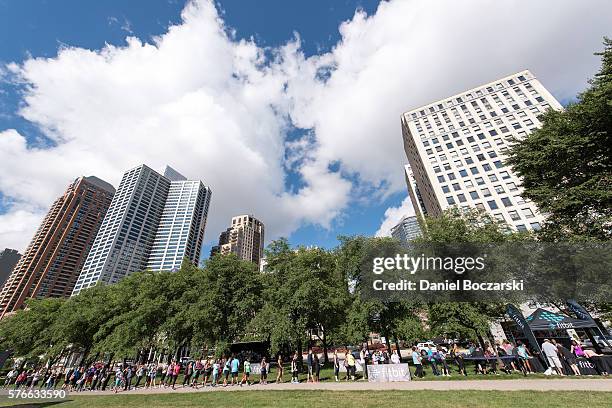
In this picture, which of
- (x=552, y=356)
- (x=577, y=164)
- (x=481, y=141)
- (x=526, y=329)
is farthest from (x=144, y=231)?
(x=577, y=164)

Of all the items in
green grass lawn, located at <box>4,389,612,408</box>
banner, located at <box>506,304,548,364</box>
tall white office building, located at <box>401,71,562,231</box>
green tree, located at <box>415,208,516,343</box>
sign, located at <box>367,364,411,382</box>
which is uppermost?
tall white office building, located at <box>401,71,562,231</box>

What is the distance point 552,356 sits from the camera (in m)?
14.5

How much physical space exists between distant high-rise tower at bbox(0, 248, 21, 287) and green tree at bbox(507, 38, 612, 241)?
844 ft

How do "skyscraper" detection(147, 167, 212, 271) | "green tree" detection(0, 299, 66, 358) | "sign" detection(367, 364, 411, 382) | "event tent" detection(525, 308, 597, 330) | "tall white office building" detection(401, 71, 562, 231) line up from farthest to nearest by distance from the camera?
"skyscraper" detection(147, 167, 212, 271) → "tall white office building" detection(401, 71, 562, 231) → "green tree" detection(0, 299, 66, 358) → "event tent" detection(525, 308, 597, 330) → "sign" detection(367, 364, 411, 382)

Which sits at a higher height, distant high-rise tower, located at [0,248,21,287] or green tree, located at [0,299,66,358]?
distant high-rise tower, located at [0,248,21,287]

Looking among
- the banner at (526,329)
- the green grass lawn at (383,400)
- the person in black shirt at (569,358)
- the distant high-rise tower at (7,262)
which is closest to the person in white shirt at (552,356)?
the person in black shirt at (569,358)

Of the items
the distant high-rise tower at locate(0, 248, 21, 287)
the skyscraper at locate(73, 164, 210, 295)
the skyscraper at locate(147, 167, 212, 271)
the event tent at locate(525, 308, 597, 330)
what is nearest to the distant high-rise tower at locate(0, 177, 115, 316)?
the skyscraper at locate(73, 164, 210, 295)

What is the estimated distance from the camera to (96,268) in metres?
144

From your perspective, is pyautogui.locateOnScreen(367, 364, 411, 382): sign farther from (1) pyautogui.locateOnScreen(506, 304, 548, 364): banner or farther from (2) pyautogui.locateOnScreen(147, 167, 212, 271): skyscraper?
→ (2) pyautogui.locateOnScreen(147, 167, 212, 271): skyscraper

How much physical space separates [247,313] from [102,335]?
17.0 meters

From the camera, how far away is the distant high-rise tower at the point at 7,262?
16738 centimetres

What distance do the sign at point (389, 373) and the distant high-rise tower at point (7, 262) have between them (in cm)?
24716

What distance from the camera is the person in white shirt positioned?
1423 centimetres

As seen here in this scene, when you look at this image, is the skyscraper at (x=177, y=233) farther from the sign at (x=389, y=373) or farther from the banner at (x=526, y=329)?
the banner at (x=526, y=329)
